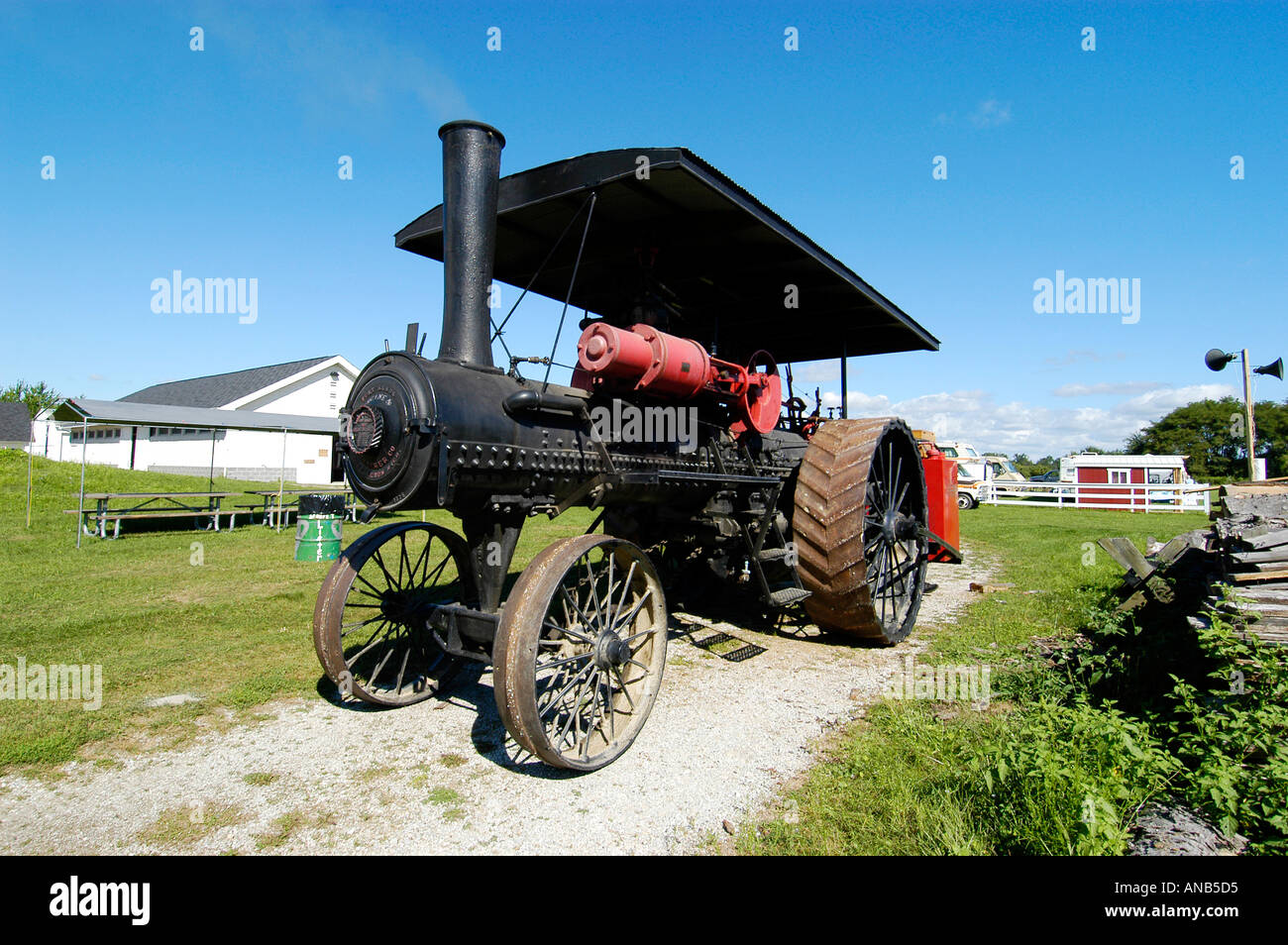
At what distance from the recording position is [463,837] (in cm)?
288

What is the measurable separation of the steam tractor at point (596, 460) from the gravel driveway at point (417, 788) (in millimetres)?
256

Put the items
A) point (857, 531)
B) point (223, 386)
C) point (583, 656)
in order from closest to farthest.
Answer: point (583, 656), point (857, 531), point (223, 386)

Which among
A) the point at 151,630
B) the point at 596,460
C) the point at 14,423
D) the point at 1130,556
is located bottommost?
the point at 151,630

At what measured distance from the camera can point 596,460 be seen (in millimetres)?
4355

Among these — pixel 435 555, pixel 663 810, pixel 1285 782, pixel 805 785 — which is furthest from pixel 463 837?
pixel 435 555

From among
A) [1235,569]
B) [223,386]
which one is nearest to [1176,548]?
[1235,569]

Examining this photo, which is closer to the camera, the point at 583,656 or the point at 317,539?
the point at 583,656

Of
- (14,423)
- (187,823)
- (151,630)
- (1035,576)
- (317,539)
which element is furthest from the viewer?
(14,423)

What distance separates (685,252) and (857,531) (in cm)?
259

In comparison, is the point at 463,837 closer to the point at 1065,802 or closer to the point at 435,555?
the point at 1065,802

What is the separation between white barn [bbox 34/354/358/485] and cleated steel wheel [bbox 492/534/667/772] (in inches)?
1004

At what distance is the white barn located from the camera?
2789 centimetres

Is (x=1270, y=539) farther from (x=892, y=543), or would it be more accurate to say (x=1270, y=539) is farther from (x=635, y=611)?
(x=635, y=611)

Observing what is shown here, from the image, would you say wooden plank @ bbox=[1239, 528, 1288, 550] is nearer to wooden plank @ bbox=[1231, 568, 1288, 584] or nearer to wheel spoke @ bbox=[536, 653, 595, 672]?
wooden plank @ bbox=[1231, 568, 1288, 584]
